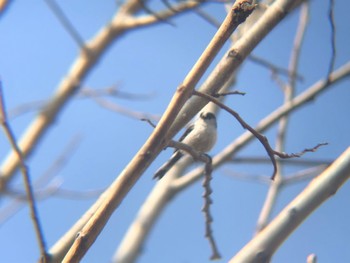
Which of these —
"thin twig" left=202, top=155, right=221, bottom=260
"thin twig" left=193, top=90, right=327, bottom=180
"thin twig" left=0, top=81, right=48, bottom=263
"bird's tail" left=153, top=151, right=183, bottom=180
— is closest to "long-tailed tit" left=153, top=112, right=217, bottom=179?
"bird's tail" left=153, top=151, right=183, bottom=180

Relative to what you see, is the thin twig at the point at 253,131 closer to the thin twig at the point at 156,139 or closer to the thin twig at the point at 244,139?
the thin twig at the point at 156,139

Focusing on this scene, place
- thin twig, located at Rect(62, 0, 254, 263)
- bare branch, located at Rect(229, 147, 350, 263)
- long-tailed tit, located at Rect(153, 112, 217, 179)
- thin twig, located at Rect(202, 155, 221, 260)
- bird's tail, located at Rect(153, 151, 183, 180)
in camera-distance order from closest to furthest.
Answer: thin twig, located at Rect(62, 0, 254, 263) → bare branch, located at Rect(229, 147, 350, 263) → thin twig, located at Rect(202, 155, 221, 260) → bird's tail, located at Rect(153, 151, 183, 180) → long-tailed tit, located at Rect(153, 112, 217, 179)

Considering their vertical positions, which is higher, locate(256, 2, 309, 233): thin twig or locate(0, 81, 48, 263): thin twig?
locate(0, 81, 48, 263): thin twig

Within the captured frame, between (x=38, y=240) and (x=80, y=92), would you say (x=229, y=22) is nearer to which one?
(x=38, y=240)

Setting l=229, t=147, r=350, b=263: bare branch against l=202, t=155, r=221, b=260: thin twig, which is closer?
l=229, t=147, r=350, b=263: bare branch

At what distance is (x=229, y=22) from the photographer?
4.04ft

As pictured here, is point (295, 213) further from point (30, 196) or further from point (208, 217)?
point (30, 196)

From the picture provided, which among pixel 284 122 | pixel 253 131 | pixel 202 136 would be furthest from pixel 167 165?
pixel 253 131

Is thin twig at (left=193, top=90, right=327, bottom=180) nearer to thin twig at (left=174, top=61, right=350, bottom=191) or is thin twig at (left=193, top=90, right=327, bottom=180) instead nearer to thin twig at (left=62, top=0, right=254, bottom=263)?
thin twig at (left=62, top=0, right=254, bottom=263)

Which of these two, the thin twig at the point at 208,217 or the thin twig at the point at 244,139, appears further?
the thin twig at the point at 244,139

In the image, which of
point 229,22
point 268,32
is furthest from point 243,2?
point 268,32

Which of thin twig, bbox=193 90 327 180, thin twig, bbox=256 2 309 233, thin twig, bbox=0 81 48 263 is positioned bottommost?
thin twig, bbox=256 2 309 233

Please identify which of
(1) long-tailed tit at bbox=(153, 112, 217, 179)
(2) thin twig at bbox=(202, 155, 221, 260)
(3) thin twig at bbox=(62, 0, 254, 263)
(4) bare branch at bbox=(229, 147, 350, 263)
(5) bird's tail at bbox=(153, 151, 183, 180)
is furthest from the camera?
(1) long-tailed tit at bbox=(153, 112, 217, 179)


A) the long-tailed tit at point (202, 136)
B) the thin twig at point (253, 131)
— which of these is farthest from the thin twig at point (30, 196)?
the long-tailed tit at point (202, 136)
